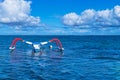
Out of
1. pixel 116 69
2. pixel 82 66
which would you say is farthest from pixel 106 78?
pixel 82 66

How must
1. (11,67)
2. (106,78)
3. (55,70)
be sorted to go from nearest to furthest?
1. (106,78)
2. (55,70)
3. (11,67)

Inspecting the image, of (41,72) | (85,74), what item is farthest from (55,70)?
(85,74)

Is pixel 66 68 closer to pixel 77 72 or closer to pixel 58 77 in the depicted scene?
pixel 77 72

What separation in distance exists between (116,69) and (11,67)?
1727 centimetres

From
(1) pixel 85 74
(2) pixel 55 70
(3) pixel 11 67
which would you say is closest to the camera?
(1) pixel 85 74

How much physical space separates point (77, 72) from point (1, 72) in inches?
448

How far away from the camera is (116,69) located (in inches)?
1922

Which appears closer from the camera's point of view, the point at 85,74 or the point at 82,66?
the point at 85,74

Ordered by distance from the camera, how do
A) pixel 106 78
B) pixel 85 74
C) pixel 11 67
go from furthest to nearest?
pixel 11 67
pixel 85 74
pixel 106 78

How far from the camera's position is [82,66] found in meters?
52.6

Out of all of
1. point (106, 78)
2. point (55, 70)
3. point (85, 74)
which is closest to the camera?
point (106, 78)

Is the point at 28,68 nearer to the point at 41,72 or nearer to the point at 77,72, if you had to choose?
the point at 41,72

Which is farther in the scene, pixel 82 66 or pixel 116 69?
pixel 82 66

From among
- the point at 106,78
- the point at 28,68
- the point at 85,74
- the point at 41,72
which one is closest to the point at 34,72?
the point at 41,72
